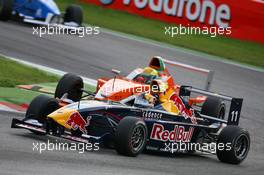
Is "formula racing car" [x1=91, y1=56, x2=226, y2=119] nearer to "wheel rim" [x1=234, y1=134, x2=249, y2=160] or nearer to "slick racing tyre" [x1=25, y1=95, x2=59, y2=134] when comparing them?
"slick racing tyre" [x1=25, y1=95, x2=59, y2=134]

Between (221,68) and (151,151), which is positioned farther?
(221,68)

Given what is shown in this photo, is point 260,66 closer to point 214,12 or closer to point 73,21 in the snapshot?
point 214,12

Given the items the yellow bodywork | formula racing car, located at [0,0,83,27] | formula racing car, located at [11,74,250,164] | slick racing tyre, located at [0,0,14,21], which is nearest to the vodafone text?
formula racing car, located at [0,0,83,27]

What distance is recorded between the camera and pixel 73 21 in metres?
24.6

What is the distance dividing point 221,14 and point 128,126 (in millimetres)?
15515

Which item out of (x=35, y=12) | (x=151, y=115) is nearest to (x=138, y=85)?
(x=151, y=115)

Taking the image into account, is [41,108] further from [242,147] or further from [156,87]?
[242,147]

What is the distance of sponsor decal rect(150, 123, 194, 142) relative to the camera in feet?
40.5

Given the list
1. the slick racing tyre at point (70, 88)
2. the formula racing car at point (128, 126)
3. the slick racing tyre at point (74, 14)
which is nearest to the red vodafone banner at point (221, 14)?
the slick racing tyre at point (74, 14)

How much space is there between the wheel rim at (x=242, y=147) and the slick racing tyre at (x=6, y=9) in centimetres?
1189

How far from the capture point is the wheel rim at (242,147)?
1321 cm

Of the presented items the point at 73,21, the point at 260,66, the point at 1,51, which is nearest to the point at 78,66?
the point at 1,51

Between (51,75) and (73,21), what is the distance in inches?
245

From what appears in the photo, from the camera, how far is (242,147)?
1334 cm
